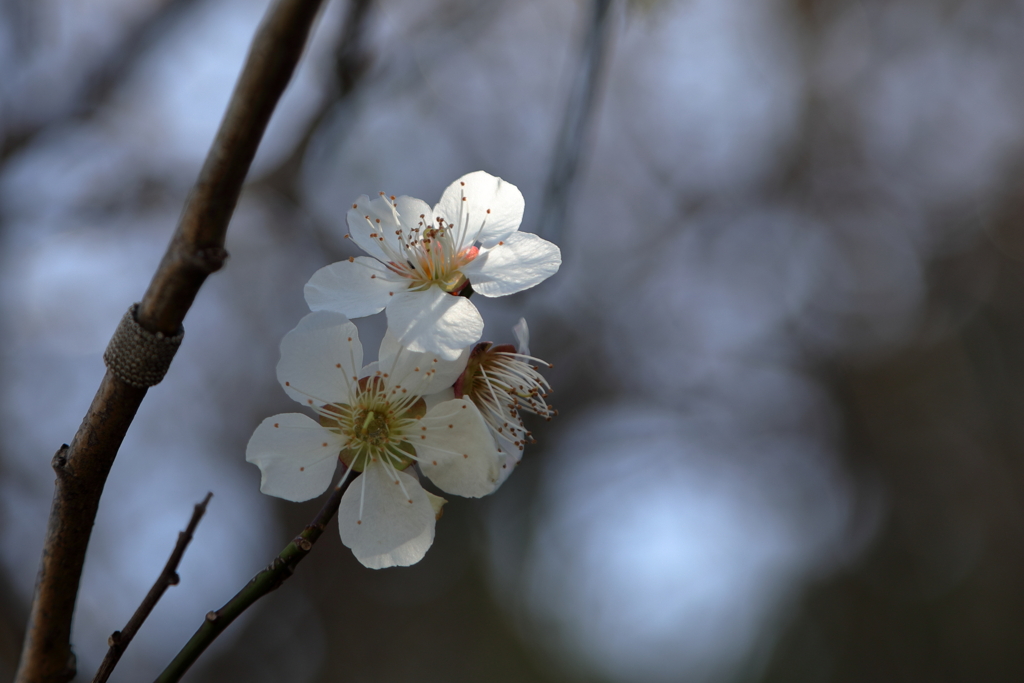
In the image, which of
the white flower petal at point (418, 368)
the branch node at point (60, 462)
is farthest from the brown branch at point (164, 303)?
the white flower petal at point (418, 368)

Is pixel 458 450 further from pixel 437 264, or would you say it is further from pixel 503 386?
pixel 437 264

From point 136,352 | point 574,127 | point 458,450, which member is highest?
point 574,127

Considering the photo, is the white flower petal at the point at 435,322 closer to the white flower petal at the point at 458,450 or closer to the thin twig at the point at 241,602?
the white flower petal at the point at 458,450

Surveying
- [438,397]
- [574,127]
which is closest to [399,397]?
[438,397]

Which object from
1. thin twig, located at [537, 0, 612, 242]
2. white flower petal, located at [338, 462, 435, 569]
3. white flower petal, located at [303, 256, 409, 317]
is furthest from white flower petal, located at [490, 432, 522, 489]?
thin twig, located at [537, 0, 612, 242]

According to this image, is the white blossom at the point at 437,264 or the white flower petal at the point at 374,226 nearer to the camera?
the white blossom at the point at 437,264

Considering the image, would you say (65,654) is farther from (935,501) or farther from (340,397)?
(935,501)
